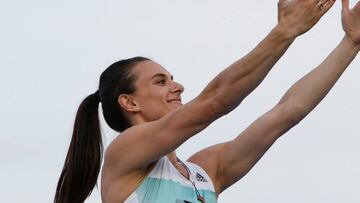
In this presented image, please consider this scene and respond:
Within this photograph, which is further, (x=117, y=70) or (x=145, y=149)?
(x=117, y=70)

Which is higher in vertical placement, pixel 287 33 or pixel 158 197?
pixel 287 33

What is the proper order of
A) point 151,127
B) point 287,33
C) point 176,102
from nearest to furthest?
point 287,33 < point 151,127 < point 176,102

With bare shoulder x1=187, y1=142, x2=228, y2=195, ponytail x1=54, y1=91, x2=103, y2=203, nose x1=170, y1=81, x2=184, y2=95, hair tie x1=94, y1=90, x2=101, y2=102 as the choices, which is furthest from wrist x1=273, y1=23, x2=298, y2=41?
hair tie x1=94, y1=90, x2=101, y2=102

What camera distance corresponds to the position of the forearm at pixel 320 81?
27.7 feet

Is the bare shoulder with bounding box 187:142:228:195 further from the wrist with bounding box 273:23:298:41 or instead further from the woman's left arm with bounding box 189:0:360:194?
the wrist with bounding box 273:23:298:41

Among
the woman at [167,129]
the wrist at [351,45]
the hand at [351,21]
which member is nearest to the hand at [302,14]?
the woman at [167,129]

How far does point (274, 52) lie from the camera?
23.0 ft

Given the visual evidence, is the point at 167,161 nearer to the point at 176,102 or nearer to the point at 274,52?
the point at 176,102

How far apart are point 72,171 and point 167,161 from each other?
30.8 inches

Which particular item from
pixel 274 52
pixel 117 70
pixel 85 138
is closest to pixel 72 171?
pixel 85 138

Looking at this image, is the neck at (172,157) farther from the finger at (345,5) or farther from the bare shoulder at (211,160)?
the finger at (345,5)

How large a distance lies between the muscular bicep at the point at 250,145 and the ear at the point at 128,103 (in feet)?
2.67

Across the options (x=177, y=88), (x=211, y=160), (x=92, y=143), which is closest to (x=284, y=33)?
(x=177, y=88)

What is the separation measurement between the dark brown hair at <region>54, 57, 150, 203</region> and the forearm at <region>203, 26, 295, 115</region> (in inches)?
52.8
